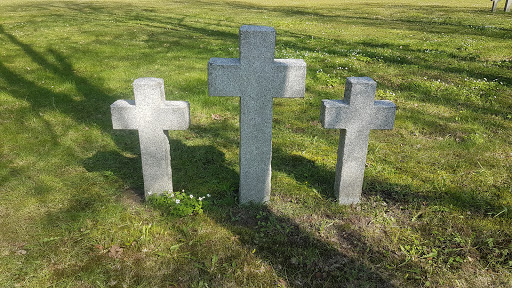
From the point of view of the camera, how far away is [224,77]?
3244mm

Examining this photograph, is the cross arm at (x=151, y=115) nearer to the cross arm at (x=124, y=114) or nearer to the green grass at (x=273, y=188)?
the cross arm at (x=124, y=114)

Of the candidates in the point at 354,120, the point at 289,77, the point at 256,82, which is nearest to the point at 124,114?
A: the point at 256,82

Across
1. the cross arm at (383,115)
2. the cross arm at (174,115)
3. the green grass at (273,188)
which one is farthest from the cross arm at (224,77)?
the cross arm at (383,115)

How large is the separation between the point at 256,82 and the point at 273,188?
49.9 inches

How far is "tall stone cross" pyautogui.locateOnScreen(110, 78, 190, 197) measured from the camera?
10.8ft

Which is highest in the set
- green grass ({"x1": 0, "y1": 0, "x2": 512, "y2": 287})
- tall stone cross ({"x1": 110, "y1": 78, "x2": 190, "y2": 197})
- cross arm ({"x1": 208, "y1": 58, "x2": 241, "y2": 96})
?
cross arm ({"x1": 208, "y1": 58, "x2": 241, "y2": 96})

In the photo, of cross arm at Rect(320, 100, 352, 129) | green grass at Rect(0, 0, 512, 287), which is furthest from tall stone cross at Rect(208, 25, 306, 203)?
green grass at Rect(0, 0, 512, 287)

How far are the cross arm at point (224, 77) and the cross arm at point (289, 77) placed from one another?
35 centimetres

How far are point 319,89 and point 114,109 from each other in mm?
4726

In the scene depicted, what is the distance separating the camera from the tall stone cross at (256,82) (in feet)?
10.3

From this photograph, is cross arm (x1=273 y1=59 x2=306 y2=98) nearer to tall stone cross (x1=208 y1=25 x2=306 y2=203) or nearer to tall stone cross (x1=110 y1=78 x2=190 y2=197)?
tall stone cross (x1=208 y1=25 x2=306 y2=203)

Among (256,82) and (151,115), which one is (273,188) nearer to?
(256,82)

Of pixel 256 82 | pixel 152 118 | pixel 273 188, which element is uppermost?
pixel 256 82

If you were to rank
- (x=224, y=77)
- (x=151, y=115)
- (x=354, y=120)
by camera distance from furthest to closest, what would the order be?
(x=354, y=120)
(x=151, y=115)
(x=224, y=77)
